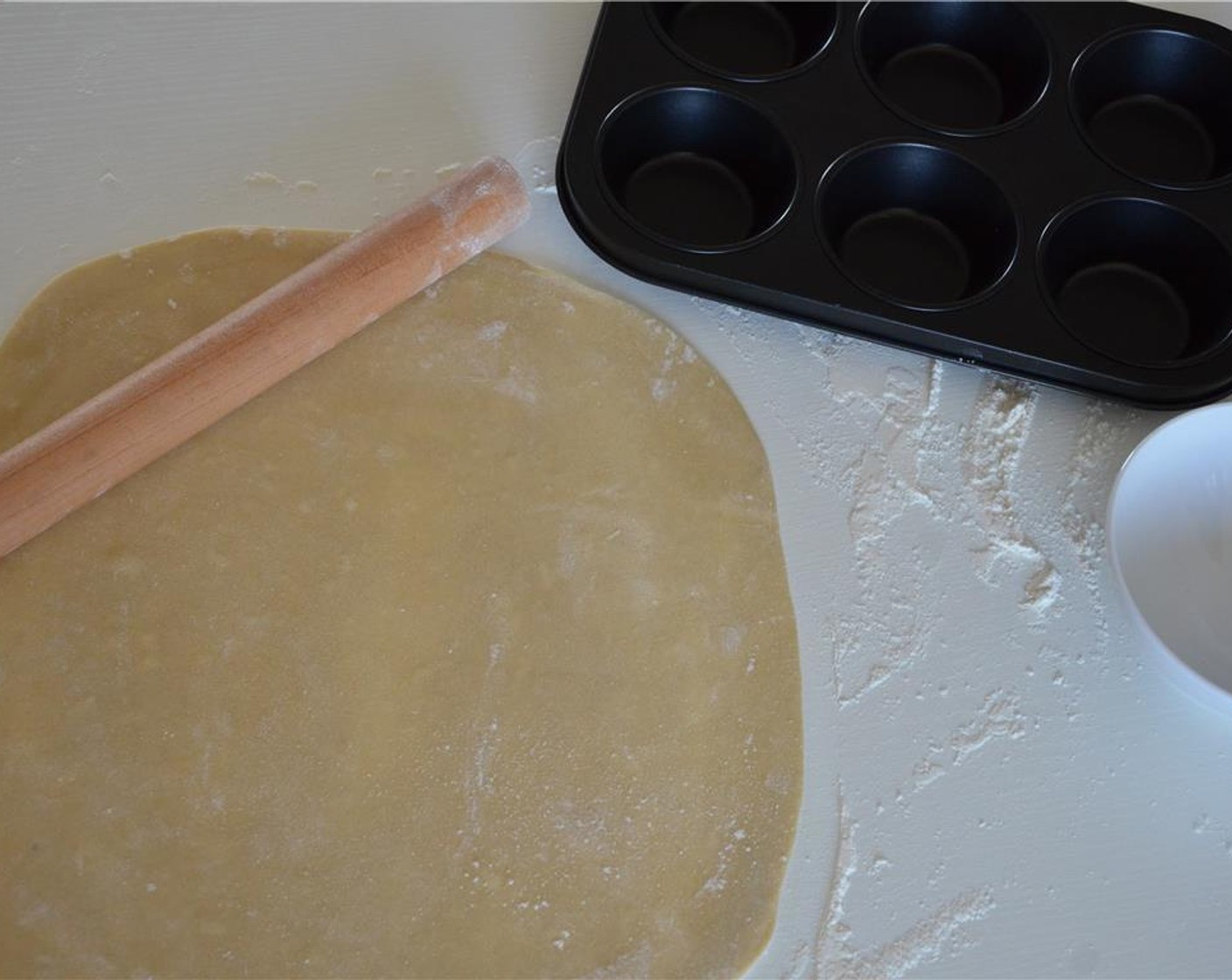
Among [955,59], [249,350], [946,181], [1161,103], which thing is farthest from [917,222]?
[249,350]

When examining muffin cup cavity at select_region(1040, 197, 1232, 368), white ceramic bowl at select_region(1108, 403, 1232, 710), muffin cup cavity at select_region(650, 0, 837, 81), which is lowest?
white ceramic bowl at select_region(1108, 403, 1232, 710)

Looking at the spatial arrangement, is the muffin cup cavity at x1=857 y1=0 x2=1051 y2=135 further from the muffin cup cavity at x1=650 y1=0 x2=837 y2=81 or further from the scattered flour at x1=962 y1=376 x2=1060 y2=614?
the scattered flour at x1=962 y1=376 x2=1060 y2=614

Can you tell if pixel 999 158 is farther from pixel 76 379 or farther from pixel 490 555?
pixel 76 379

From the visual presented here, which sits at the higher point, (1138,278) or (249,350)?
(249,350)

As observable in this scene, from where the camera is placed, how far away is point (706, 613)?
43.1 inches

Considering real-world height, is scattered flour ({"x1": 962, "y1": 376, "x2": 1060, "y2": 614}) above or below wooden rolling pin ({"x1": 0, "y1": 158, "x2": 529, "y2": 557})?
below

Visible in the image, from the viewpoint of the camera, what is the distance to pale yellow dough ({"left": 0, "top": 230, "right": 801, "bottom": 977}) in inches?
38.7

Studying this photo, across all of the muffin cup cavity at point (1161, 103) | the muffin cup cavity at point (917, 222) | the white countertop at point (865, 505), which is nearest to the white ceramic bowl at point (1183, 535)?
the white countertop at point (865, 505)

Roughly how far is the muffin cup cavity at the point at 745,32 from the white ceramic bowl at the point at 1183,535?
0.56 m

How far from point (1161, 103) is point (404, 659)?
3.35ft

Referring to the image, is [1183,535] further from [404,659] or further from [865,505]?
[404,659]

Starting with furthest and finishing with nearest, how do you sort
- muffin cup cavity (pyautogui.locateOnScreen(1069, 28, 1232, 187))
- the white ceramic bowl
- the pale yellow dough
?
muffin cup cavity (pyautogui.locateOnScreen(1069, 28, 1232, 187)) < the white ceramic bowl < the pale yellow dough

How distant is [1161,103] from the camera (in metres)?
1.39

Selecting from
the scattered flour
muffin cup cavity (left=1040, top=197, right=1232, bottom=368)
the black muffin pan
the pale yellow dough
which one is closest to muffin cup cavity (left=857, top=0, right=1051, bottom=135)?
the black muffin pan
